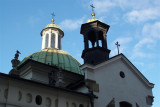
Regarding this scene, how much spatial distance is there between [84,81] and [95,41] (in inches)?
214

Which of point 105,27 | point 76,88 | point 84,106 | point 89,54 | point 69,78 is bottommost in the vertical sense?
point 84,106

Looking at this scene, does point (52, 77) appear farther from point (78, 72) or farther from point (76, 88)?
point (78, 72)

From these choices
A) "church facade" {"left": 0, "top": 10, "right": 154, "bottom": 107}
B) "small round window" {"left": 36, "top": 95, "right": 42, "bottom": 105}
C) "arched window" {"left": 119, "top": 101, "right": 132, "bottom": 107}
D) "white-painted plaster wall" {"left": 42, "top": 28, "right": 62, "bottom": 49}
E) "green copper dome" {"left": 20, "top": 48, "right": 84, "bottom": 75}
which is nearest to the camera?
"church facade" {"left": 0, "top": 10, "right": 154, "bottom": 107}

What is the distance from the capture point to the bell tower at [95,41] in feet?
64.3

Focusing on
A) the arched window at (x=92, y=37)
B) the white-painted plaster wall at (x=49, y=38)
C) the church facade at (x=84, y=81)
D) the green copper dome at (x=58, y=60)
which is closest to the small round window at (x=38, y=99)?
the church facade at (x=84, y=81)

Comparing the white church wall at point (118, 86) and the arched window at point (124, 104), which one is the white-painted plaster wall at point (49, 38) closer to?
the white church wall at point (118, 86)

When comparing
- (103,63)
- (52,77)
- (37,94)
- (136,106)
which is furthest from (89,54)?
(37,94)

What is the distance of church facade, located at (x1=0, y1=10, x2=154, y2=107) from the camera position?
1356 cm

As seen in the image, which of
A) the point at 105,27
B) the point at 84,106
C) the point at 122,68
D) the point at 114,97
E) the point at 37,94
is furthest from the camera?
the point at 105,27

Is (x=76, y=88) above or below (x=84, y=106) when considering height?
above

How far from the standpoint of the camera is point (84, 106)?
15.7m

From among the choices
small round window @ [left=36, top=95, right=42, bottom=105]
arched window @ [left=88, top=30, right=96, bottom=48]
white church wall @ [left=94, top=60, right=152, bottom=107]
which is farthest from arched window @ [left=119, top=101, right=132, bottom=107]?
small round window @ [left=36, top=95, right=42, bottom=105]

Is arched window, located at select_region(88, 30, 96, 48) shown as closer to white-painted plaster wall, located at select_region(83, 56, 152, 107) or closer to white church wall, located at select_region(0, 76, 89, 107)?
white-painted plaster wall, located at select_region(83, 56, 152, 107)

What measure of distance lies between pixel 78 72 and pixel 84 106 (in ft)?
21.8
